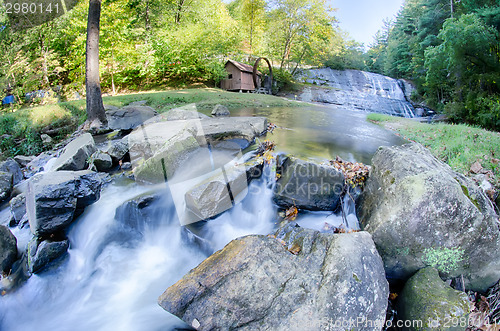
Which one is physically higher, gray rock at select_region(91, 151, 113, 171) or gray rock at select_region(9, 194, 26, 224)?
gray rock at select_region(91, 151, 113, 171)

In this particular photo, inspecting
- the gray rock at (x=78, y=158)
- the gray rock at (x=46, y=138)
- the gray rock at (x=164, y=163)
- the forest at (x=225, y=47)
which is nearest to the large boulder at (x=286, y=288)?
the gray rock at (x=164, y=163)

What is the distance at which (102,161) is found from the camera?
6023 mm

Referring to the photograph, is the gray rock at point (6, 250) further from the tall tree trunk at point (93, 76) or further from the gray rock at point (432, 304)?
the tall tree trunk at point (93, 76)

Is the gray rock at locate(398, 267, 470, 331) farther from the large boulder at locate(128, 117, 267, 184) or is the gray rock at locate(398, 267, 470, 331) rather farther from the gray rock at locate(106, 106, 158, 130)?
the gray rock at locate(106, 106, 158, 130)

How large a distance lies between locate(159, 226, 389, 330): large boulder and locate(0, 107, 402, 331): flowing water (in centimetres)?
99

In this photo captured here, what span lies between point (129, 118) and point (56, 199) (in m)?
5.90

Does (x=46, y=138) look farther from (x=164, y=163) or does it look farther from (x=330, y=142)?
(x=330, y=142)

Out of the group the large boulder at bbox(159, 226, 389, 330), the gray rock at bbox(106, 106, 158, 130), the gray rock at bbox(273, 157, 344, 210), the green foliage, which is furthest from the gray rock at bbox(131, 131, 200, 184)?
the green foliage

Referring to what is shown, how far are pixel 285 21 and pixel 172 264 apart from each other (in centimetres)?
3509

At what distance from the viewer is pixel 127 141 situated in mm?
6535

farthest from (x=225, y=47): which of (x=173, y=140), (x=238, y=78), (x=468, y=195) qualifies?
(x=468, y=195)

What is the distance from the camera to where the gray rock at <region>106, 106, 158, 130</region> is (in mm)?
8938

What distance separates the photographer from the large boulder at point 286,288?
7.72 feet

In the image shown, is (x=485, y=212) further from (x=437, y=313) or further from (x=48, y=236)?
(x=48, y=236)
